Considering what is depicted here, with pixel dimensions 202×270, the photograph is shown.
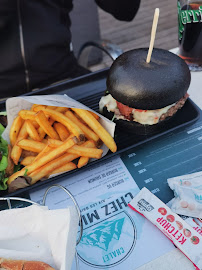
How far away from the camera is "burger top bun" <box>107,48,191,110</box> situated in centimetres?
144

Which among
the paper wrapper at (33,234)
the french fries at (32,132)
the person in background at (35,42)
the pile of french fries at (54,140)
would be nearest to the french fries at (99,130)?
the pile of french fries at (54,140)

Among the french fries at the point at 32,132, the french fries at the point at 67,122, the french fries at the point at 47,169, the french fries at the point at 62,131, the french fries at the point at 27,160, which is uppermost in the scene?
the french fries at the point at 67,122

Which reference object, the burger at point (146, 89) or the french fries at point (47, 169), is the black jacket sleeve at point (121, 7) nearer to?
the burger at point (146, 89)

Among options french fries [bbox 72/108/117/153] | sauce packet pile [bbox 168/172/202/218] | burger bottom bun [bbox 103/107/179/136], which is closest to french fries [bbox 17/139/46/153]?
french fries [bbox 72/108/117/153]

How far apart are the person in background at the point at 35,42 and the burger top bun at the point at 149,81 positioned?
2.69 ft

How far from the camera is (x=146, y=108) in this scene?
1483 millimetres

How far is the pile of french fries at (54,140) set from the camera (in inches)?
54.7

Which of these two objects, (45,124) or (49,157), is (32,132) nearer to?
(45,124)

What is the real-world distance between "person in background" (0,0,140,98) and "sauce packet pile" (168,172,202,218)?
127 centimetres

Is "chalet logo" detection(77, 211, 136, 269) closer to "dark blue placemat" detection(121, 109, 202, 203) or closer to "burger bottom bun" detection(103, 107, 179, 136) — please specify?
"dark blue placemat" detection(121, 109, 202, 203)

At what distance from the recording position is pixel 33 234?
3.34 feet

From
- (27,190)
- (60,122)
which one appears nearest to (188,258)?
(27,190)

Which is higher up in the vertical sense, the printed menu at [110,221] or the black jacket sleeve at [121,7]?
the black jacket sleeve at [121,7]

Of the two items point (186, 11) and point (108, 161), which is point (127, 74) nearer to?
point (108, 161)
